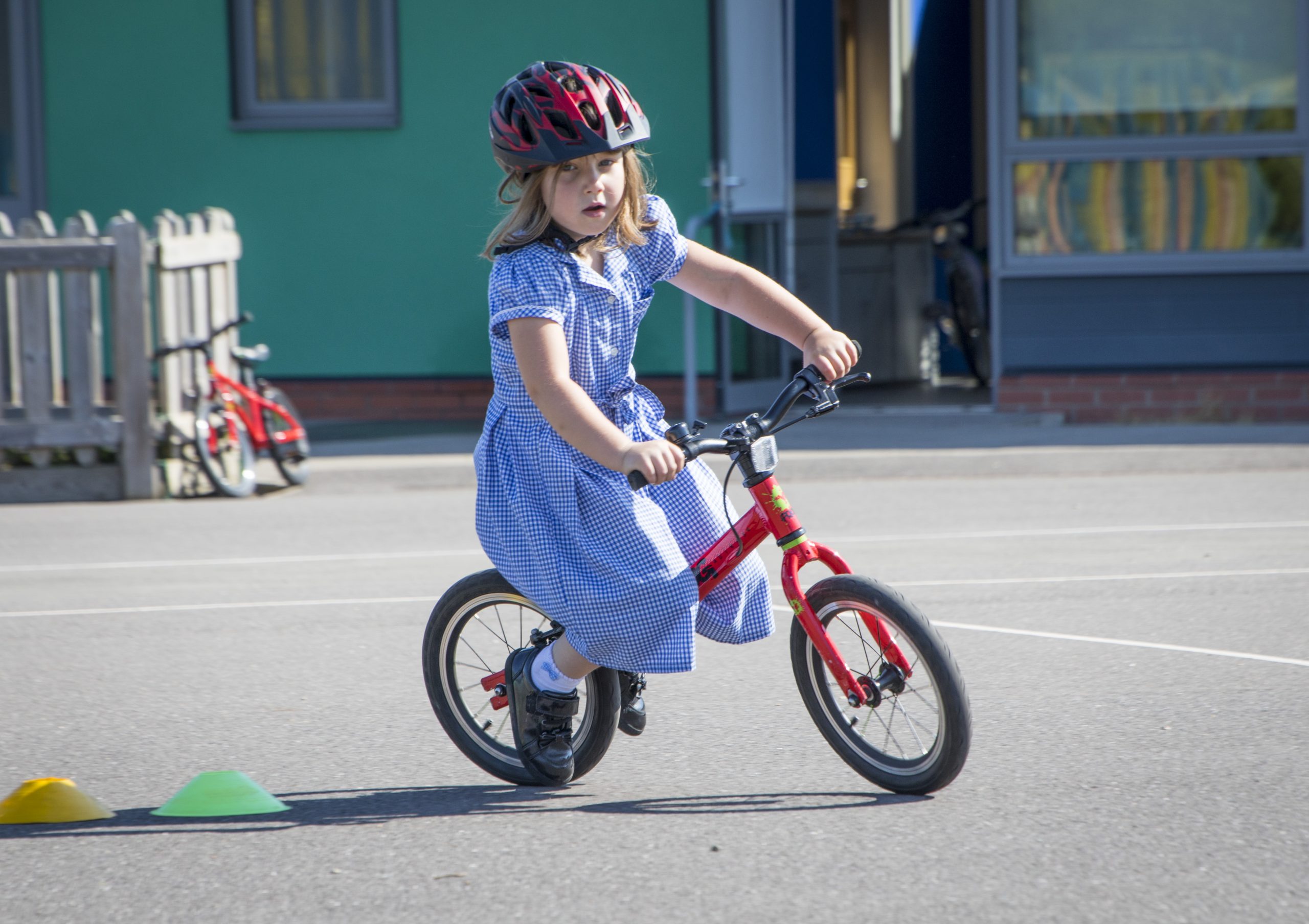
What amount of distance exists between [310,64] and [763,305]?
938 cm

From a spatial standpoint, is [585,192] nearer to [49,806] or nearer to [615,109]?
[615,109]

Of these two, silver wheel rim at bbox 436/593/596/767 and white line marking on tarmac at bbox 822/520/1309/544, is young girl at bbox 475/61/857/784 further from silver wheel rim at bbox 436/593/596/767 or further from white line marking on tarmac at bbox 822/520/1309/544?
white line marking on tarmac at bbox 822/520/1309/544

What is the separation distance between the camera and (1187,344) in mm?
11961

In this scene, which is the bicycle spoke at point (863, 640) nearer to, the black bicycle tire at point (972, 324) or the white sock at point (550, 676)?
the white sock at point (550, 676)

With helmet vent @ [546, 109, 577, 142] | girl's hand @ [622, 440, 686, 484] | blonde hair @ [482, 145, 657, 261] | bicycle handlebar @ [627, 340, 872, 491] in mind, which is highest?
helmet vent @ [546, 109, 577, 142]

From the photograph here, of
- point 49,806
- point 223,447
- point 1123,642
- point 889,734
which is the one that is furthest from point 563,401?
point 223,447

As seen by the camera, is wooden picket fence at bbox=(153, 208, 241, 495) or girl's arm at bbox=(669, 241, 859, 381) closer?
girl's arm at bbox=(669, 241, 859, 381)

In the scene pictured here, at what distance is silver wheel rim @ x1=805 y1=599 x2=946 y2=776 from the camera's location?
4.09 m

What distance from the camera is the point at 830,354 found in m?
4.03

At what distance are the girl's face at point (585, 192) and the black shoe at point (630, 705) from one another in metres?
1.13

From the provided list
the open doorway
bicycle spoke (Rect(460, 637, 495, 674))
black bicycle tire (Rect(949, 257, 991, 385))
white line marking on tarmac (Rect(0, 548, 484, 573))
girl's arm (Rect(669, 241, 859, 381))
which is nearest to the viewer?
girl's arm (Rect(669, 241, 859, 381))

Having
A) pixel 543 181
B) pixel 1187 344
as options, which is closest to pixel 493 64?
pixel 1187 344

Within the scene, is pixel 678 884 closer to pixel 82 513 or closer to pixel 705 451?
pixel 705 451

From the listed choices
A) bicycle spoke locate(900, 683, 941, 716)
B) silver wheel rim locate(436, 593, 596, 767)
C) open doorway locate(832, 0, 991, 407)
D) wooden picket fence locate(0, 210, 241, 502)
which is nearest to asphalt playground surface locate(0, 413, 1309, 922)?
silver wheel rim locate(436, 593, 596, 767)
